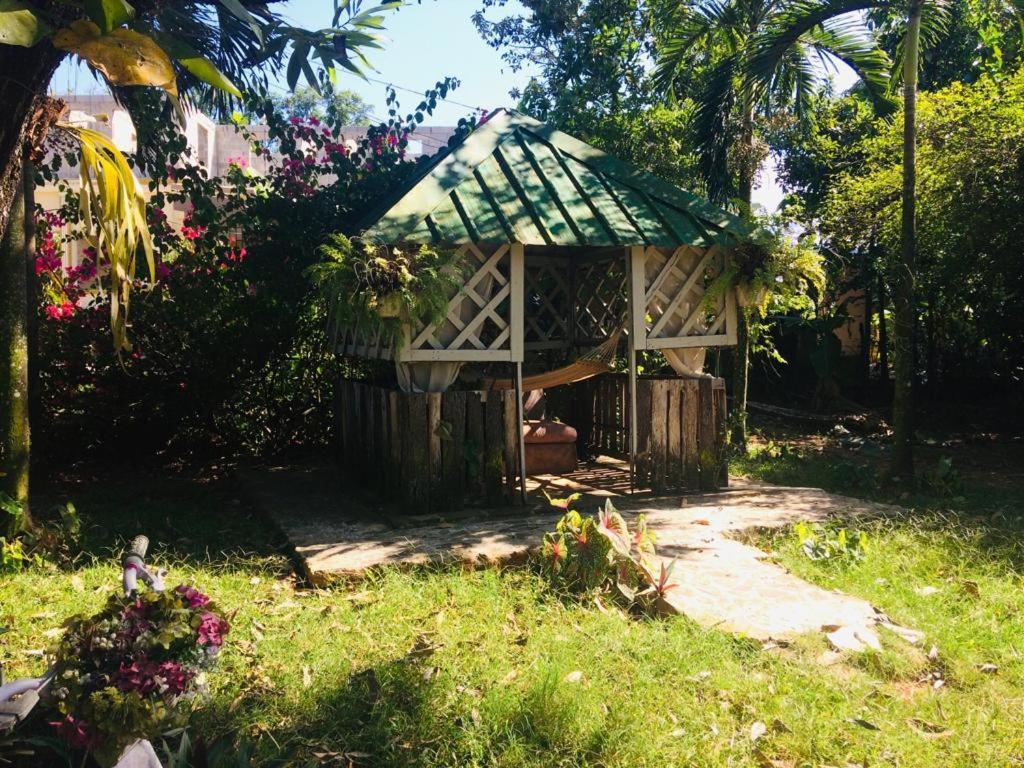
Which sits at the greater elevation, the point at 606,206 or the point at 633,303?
the point at 606,206

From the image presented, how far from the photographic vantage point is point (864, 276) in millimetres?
14648

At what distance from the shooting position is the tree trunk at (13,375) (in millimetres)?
5266

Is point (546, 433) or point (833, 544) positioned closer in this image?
point (833, 544)

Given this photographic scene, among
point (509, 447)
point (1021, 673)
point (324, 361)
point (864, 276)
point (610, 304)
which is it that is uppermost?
point (864, 276)

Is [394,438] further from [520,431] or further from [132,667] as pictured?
[132,667]

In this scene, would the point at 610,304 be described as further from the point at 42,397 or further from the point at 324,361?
the point at 42,397

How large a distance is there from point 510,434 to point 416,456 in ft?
2.59

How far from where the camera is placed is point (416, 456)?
6277mm

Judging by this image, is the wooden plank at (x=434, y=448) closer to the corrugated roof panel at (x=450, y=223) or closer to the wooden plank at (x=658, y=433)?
the corrugated roof panel at (x=450, y=223)

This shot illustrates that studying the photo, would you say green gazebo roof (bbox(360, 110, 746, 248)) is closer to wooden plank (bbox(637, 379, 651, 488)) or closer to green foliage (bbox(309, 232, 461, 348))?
green foliage (bbox(309, 232, 461, 348))

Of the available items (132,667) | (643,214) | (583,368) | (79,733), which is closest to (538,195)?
(643,214)

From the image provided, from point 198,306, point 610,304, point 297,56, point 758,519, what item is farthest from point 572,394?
point 297,56

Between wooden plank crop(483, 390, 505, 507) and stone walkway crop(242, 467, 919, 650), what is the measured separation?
0.78ft

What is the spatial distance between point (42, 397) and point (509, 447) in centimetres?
485
